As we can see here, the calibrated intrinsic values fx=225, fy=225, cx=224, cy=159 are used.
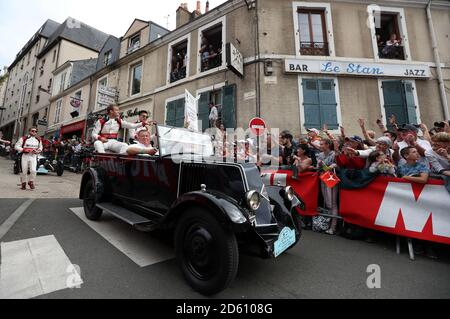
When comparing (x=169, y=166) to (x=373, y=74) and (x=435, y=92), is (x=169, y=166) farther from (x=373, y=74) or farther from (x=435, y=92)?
(x=435, y=92)

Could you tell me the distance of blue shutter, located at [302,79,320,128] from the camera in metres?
8.45

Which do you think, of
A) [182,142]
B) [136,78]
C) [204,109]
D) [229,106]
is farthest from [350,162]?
[136,78]

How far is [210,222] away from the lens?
6.69 feet

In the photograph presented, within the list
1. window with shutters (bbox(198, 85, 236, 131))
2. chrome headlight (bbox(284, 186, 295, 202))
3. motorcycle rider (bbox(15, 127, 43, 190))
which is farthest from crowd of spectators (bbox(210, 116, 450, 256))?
motorcycle rider (bbox(15, 127, 43, 190))

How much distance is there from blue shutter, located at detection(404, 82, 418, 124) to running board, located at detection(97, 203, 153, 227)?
10006 millimetres

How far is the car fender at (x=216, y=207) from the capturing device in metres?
1.92

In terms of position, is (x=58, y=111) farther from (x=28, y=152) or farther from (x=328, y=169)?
(x=328, y=169)

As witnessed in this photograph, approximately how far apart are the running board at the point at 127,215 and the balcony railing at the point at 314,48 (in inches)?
350

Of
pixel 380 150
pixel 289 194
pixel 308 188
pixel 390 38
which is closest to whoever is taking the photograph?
pixel 289 194

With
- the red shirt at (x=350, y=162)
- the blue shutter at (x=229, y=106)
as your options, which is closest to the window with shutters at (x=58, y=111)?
the blue shutter at (x=229, y=106)

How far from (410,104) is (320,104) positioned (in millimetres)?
3433

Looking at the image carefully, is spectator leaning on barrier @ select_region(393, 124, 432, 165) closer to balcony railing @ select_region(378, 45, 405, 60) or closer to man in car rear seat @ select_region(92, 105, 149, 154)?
man in car rear seat @ select_region(92, 105, 149, 154)

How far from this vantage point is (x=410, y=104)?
8547 mm
